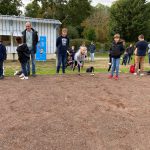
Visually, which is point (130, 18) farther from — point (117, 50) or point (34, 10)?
point (117, 50)

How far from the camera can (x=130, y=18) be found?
55.3m

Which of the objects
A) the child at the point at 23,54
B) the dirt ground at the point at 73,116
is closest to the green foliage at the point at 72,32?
the child at the point at 23,54

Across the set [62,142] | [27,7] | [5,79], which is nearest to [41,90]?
[5,79]

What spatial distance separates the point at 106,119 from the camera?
7.49 metres

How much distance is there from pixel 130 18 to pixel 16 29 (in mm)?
30329

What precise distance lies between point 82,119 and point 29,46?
552cm

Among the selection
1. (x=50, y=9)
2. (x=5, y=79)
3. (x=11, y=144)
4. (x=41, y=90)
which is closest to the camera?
(x=11, y=144)

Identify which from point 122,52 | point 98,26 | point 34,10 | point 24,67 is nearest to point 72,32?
point 98,26

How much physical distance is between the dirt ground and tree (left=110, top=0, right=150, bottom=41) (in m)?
44.9

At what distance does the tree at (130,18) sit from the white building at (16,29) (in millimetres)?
25673

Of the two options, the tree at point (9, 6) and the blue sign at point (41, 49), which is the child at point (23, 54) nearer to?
the blue sign at point (41, 49)

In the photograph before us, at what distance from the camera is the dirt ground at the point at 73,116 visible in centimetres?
627

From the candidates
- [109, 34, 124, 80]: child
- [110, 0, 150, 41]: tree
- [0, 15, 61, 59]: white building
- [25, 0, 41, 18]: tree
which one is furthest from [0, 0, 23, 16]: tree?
[109, 34, 124, 80]: child

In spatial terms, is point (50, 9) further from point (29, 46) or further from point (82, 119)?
point (82, 119)
